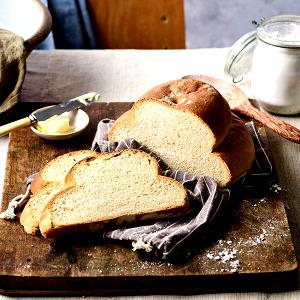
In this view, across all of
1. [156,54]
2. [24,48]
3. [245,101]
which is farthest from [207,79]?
[24,48]

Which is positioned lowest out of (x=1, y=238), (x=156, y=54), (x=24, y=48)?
(x=156, y=54)

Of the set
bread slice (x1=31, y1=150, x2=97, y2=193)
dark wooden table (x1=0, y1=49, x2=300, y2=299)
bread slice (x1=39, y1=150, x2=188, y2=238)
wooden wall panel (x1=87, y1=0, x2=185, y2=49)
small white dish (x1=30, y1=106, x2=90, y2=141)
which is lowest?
wooden wall panel (x1=87, y1=0, x2=185, y2=49)

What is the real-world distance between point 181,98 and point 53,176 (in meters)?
0.34

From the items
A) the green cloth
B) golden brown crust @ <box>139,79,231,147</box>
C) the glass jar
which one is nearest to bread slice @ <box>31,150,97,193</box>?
golden brown crust @ <box>139,79,231,147</box>

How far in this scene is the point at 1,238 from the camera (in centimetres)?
132

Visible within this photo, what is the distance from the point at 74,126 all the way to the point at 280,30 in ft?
1.98

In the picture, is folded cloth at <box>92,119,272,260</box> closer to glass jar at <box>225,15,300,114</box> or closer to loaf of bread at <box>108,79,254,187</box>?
loaf of bread at <box>108,79,254,187</box>

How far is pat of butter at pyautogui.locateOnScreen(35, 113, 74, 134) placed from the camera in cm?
166

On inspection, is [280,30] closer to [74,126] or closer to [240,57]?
[240,57]

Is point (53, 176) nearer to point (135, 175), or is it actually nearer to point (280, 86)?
point (135, 175)

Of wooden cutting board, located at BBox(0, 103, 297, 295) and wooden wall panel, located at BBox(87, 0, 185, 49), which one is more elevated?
wooden cutting board, located at BBox(0, 103, 297, 295)

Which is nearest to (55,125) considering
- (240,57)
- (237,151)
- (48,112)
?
(48,112)

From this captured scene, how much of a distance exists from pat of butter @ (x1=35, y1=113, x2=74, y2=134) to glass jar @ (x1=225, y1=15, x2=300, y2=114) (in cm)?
54

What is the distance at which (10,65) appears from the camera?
1.76 meters
